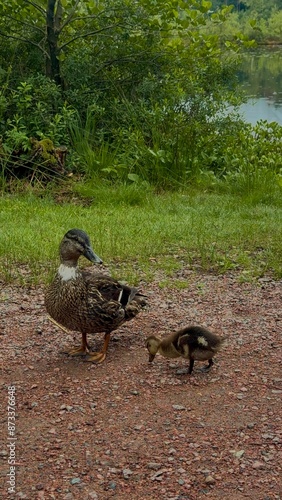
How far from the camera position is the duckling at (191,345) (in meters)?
4.83

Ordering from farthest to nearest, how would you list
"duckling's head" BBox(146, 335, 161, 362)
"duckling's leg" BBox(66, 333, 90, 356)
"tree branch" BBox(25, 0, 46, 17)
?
"tree branch" BBox(25, 0, 46, 17)
"duckling's leg" BBox(66, 333, 90, 356)
"duckling's head" BBox(146, 335, 161, 362)

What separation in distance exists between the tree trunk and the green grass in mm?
2787

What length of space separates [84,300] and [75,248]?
0.39 metres

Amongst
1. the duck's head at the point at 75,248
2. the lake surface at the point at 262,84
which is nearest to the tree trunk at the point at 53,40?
the lake surface at the point at 262,84

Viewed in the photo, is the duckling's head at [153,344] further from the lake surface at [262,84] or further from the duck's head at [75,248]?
the lake surface at [262,84]

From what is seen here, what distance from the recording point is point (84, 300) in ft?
16.6

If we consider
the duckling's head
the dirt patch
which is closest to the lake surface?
the dirt patch

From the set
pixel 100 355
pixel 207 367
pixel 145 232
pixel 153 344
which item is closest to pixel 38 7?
pixel 145 232

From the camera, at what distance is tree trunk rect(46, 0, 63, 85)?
1218 centimetres

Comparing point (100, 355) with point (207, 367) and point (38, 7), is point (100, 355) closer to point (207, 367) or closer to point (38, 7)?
point (207, 367)

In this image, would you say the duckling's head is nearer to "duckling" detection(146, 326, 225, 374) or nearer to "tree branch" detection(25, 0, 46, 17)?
"duckling" detection(146, 326, 225, 374)

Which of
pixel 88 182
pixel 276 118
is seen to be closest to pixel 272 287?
pixel 88 182

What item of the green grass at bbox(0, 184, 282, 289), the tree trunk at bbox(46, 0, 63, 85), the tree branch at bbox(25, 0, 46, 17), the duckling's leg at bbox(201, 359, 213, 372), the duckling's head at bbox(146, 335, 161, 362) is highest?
the tree branch at bbox(25, 0, 46, 17)

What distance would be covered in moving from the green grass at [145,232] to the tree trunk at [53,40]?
9.14 feet
